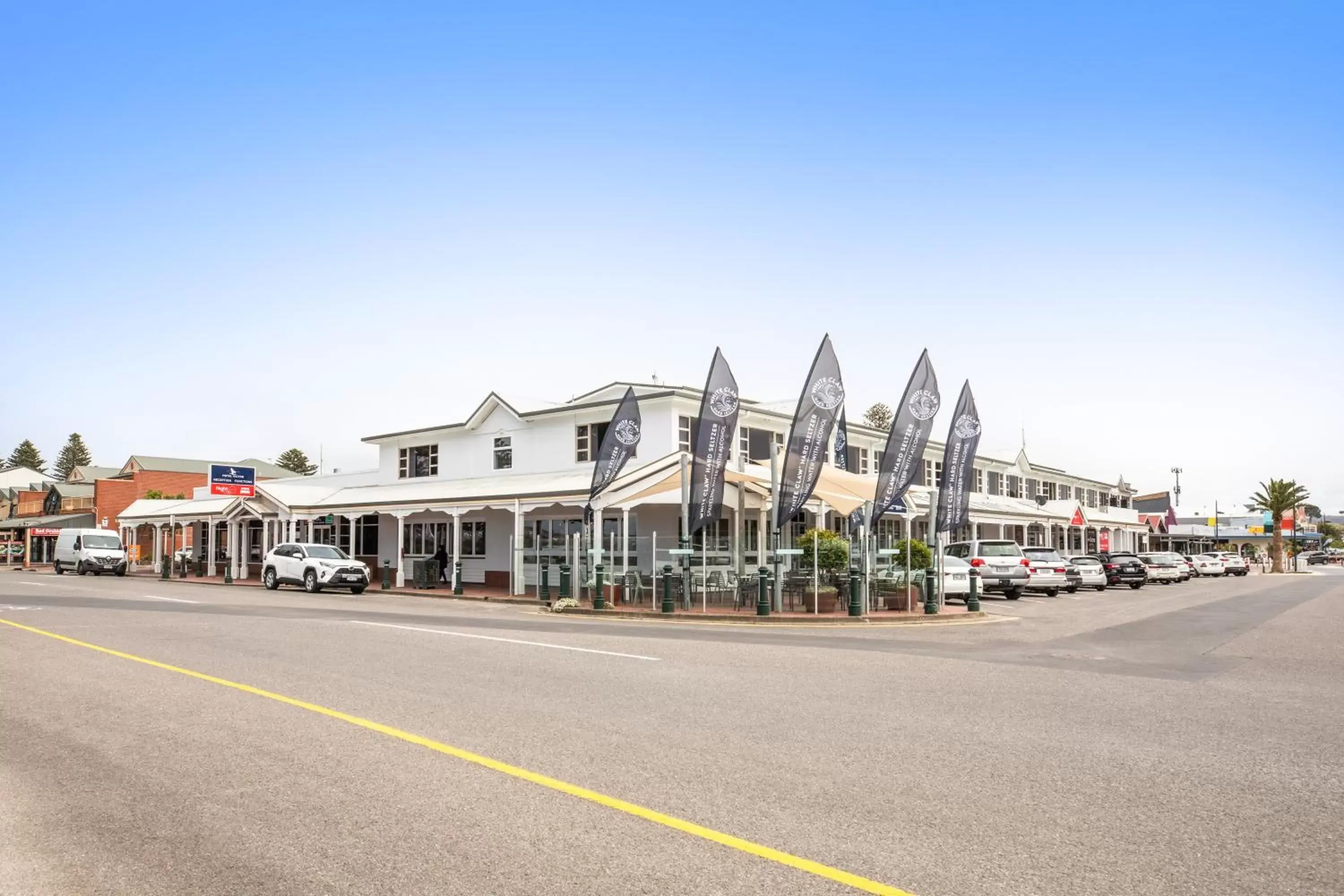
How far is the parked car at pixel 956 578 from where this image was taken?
29422mm

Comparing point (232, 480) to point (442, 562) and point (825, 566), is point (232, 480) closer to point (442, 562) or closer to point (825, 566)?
point (442, 562)

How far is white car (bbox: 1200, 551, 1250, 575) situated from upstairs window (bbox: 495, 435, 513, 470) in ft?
145

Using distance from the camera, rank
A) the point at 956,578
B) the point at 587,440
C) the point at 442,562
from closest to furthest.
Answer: the point at 956,578 < the point at 587,440 < the point at 442,562

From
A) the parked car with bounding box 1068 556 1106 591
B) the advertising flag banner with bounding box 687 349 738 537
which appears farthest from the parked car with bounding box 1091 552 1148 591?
the advertising flag banner with bounding box 687 349 738 537

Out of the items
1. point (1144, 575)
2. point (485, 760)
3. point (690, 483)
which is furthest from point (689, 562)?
point (1144, 575)

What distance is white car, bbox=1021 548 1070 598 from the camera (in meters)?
34.4

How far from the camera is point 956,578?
29531 mm

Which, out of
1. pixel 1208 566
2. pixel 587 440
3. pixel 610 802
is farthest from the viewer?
pixel 1208 566

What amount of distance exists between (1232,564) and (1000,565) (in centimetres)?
3856

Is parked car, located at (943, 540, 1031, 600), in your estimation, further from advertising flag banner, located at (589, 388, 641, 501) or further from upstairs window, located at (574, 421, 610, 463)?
upstairs window, located at (574, 421, 610, 463)

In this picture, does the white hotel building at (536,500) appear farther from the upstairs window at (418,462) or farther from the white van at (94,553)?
the white van at (94,553)

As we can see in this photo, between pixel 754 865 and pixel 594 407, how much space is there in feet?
98.9

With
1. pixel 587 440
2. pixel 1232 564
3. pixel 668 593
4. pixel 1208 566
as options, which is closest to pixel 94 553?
pixel 587 440

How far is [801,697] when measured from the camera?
404 inches
